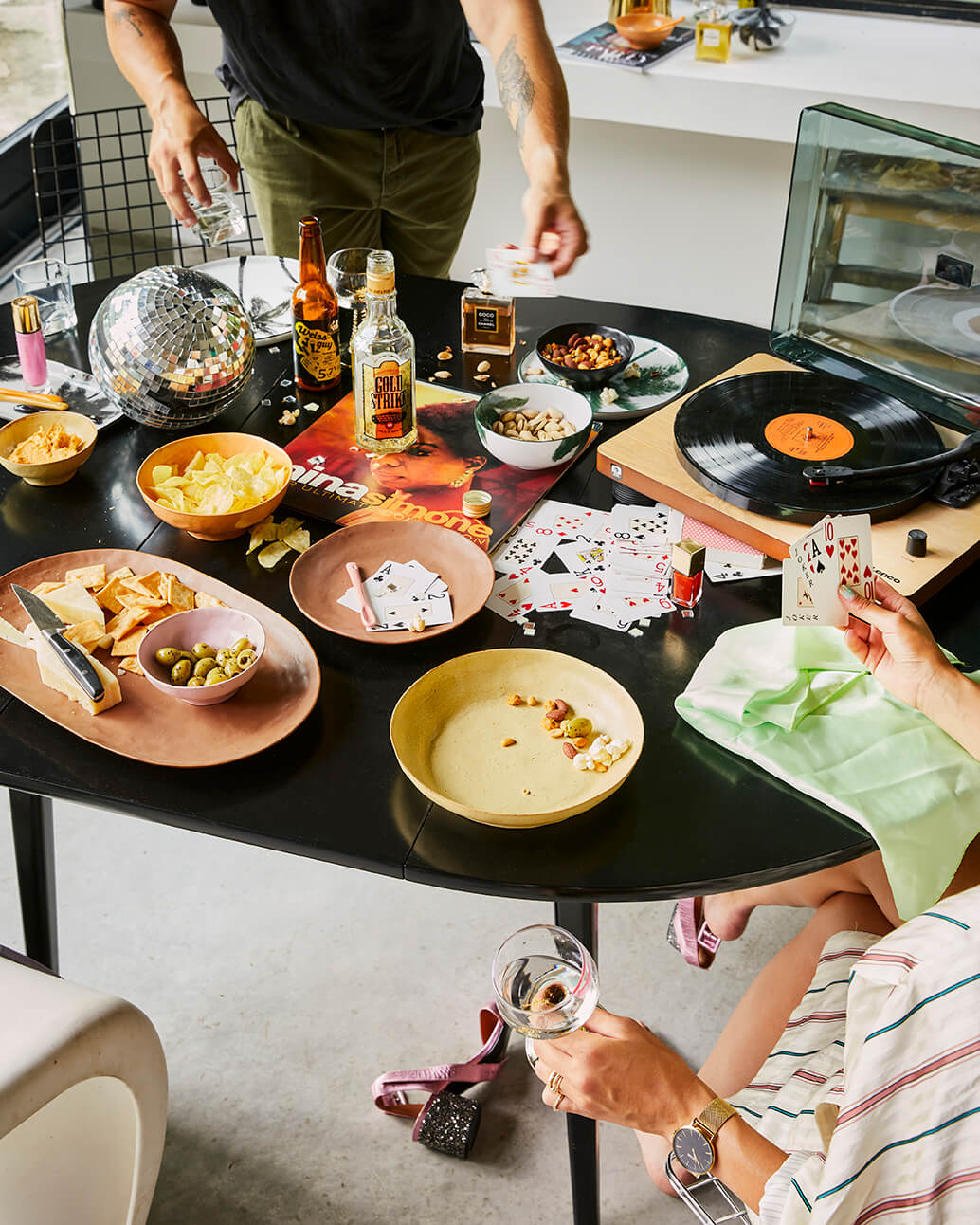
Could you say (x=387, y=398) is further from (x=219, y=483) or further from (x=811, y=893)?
(x=811, y=893)

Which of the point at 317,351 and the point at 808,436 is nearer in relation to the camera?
the point at 808,436

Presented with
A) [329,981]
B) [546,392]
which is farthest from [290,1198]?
[546,392]

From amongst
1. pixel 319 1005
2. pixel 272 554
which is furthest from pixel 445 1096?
pixel 272 554

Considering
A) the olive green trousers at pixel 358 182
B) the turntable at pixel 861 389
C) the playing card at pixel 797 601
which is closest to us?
the playing card at pixel 797 601

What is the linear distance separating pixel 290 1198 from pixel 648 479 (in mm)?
1158

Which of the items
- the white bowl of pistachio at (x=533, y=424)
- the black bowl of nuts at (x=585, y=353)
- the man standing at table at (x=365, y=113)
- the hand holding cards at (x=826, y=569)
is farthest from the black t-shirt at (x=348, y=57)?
the hand holding cards at (x=826, y=569)

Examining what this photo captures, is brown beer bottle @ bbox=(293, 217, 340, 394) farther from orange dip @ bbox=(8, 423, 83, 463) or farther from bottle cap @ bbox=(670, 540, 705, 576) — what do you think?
bottle cap @ bbox=(670, 540, 705, 576)

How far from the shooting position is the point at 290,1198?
5.39 ft

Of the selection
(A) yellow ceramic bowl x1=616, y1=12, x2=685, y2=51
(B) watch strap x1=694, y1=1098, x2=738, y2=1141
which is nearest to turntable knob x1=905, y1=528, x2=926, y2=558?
(B) watch strap x1=694, y1=1098, x2=738, y2=1141

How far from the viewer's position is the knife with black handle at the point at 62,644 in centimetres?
123

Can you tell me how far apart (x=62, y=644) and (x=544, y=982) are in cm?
65

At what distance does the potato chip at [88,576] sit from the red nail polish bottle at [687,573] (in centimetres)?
70

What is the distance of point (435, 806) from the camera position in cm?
116

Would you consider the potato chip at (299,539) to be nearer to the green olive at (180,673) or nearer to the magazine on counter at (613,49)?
the green olive at (180,673)
